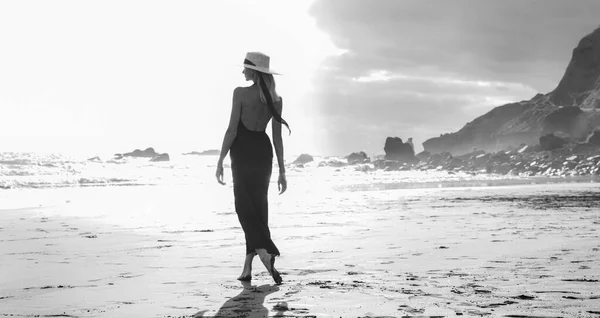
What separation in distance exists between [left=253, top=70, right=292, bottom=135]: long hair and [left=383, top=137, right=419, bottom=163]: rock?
89589mm

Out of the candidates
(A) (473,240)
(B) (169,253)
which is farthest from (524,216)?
(B) (169,253)

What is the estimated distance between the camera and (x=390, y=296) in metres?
4.89

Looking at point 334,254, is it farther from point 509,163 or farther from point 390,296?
point 509,163

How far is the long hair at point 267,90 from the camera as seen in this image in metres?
6.09

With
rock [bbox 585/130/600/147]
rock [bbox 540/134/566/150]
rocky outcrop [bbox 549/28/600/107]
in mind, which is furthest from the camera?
rocky outcrop [bbox 549/28/600/107]

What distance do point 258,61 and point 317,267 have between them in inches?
86.2

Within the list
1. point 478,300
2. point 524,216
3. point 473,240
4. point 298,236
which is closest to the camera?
point 478,300

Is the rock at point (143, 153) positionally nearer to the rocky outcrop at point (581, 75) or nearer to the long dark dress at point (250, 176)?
the long dark dress at point (250, 176)

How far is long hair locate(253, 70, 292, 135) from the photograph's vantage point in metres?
6.09

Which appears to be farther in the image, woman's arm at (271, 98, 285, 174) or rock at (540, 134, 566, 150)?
rock at (540, 134, 566, 150)

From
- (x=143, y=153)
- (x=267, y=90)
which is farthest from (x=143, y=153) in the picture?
(x=267, y=90)

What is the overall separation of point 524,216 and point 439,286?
308 inches

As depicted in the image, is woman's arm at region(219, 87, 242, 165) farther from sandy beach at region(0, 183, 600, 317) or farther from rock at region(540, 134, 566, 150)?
rock at region(540, 134, 566, 150)

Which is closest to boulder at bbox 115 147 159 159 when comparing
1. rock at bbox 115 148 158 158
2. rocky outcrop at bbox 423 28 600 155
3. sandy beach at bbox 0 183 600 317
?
rock at bbox 115 148 158 158
